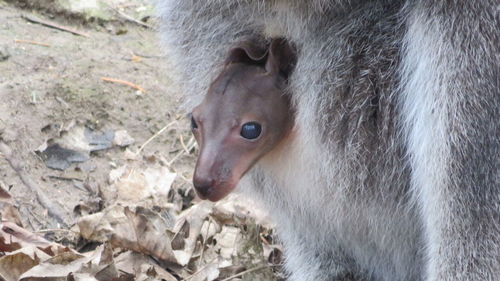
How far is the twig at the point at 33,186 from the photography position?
203 inches

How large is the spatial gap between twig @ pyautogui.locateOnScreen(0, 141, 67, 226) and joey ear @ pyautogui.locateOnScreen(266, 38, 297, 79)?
1.69m

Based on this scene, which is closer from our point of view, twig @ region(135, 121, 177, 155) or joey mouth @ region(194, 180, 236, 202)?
joey mouth @ region(194, 180, 236, 202)

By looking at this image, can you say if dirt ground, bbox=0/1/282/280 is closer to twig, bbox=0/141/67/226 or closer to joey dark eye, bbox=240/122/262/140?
twig, bbox=0/141/67/226

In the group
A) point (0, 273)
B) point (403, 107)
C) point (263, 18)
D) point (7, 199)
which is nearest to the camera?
point (403, 107)

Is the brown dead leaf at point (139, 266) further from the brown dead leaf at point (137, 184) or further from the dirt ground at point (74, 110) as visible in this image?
the brown dead leaf at point (137, 184)

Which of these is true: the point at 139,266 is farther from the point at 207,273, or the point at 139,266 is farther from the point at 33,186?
the point at 33,186

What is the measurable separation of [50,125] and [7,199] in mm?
767

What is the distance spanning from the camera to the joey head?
387 centimetres

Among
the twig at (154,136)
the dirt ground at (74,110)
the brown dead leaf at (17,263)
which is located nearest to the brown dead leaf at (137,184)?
the dirt ground at (74,110)

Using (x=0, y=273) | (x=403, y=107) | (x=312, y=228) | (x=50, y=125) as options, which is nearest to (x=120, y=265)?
(x=0, y=273)

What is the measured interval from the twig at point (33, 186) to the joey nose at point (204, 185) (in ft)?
4.92

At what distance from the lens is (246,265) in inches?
197

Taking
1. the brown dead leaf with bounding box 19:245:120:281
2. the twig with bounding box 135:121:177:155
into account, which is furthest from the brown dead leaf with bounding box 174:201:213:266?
the twig with bounding box 135:121:177:155

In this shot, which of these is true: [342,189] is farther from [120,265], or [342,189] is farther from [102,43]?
[102,43]
